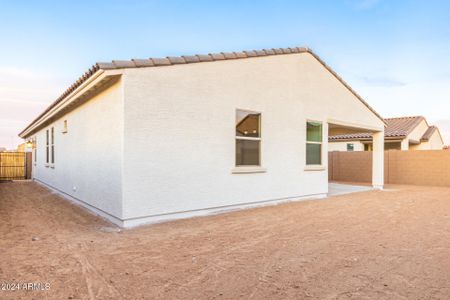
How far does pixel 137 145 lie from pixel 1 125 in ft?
94.2

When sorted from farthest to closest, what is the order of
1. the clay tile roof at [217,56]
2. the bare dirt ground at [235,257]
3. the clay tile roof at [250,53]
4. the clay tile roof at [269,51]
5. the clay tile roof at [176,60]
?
the clay tile roof at [269,51] < the clay tile roof at [250,53] < the clay tile roof at [217,56] < the clay tile roof at [176,60] < the bare dirt ground at [235,257]

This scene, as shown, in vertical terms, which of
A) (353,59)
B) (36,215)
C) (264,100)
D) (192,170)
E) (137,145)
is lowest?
(36,215)

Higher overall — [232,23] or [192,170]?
[232,23]

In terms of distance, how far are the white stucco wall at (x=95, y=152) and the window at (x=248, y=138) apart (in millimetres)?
3342

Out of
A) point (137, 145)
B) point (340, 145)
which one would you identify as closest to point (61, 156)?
point (137, 145)

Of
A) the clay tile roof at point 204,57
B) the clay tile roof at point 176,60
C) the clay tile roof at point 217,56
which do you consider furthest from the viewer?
the clay tile roof at point 217,56

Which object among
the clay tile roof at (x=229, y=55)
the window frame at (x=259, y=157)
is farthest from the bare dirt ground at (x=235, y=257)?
the clay tile roof at (x=229, y=55)

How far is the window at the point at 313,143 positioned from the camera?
11.2 metres

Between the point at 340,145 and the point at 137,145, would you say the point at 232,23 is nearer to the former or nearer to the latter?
the point at 137,145

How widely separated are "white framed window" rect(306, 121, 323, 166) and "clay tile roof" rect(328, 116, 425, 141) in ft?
39.8

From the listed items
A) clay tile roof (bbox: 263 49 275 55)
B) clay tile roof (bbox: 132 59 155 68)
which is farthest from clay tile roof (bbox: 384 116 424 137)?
clay tile roof (bbox: 132 59 155 68)

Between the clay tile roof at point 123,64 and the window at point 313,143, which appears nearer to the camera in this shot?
the clay tile roof at point 123,64

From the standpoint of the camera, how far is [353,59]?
15.5 meters

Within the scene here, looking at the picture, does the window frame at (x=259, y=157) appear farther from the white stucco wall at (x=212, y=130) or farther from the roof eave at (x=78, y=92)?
the roof eave at (x=78, y=92)
